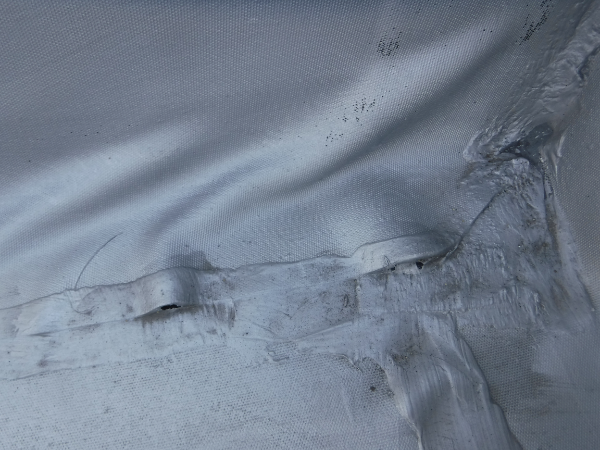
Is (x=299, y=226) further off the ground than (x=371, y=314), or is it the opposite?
(x=299, y=226)

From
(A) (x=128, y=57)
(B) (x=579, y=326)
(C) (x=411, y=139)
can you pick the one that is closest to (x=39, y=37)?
(A) (x=128, y=57)

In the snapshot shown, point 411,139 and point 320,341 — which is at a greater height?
point 411,139

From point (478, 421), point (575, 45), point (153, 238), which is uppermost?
point (575, 45)

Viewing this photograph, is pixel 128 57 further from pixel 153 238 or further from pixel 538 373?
pixel 538 373

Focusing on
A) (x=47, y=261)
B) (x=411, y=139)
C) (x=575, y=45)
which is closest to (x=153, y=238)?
(x=47, y=261)

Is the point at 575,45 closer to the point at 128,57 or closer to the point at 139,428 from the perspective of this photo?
the point at 128,57

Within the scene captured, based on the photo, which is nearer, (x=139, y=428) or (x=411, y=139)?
(x=139, y=428)
